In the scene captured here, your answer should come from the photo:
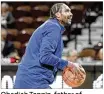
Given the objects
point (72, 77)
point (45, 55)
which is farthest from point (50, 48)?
point (72, 77)

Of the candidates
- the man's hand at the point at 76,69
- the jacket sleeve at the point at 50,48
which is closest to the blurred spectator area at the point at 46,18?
the man's hand at the point at 76,69

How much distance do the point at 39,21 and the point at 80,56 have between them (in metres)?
1.42

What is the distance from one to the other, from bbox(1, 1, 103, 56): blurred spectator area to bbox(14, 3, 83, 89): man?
13.8ft

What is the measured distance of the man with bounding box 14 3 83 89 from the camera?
3.71 metres

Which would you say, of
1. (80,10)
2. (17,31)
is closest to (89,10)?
(80,10)

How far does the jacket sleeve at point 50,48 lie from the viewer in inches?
145

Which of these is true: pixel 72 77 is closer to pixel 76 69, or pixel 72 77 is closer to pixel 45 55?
pixel 76 69

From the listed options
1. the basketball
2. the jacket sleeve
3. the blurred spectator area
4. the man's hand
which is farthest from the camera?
the blurred spectator area

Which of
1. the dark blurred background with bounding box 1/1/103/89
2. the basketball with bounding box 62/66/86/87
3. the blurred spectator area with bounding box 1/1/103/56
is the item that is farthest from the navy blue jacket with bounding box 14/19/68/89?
the blurred spectator area with bounding box 1/1/103/56

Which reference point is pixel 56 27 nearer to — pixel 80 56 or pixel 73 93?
pixel 73 93

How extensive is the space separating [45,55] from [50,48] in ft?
0.19

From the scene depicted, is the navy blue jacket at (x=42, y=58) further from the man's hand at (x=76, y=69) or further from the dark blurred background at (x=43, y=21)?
the dark blurred background at (x=43, y=21)

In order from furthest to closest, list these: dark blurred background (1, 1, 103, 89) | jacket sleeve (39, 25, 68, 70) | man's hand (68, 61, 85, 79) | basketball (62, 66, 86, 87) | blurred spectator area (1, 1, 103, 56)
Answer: blurred spectator area (1, 1, 103, 56), dark blurred background (1, 1, 103, 89), basketball (62, 66, 86, 87), man's hand (68, 61, 85, 79), jacket sleeve (39, 25, 68, 70)

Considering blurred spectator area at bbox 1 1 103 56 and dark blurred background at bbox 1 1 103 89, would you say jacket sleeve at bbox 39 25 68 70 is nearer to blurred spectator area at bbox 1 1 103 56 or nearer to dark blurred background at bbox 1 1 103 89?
dark blurred background at bbox 1 1 103 89
